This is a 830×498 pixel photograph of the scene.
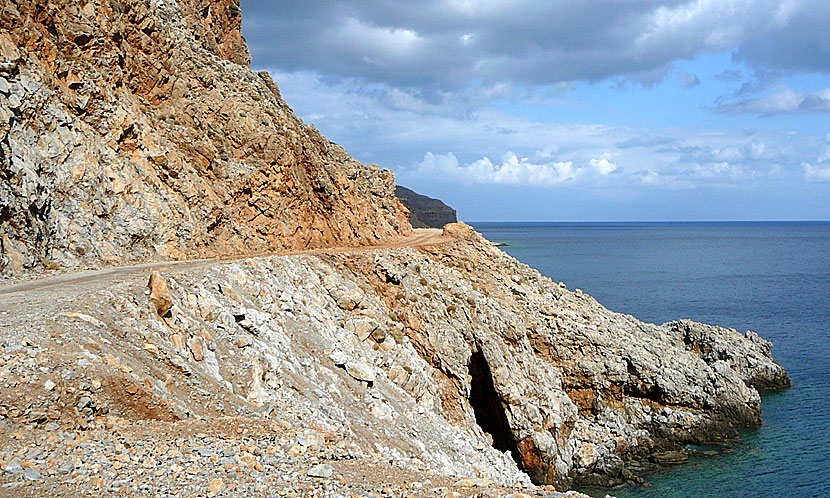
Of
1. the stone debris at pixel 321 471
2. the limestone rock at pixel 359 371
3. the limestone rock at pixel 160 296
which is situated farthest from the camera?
the limestone rock at pixel 359 371

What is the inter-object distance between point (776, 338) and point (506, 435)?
128 feet

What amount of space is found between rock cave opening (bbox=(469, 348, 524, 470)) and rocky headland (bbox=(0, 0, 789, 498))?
109 millimetres

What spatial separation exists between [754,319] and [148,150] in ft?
196

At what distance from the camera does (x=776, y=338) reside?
186 ft

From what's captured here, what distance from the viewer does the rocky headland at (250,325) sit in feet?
37.9

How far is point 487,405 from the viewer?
31.1 metres

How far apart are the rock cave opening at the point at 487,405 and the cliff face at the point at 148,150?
13.1 m

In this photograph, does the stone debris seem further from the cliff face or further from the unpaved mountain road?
the cliff face

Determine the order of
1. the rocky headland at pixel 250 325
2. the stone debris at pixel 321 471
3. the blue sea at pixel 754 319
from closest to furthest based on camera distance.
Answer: the stone debris at pixel 321 471
the rocky headland at pixel 250 325
the blue sea at pixel 754 319

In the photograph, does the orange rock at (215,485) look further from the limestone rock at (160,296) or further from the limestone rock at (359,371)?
the limestone rock at (359,371)

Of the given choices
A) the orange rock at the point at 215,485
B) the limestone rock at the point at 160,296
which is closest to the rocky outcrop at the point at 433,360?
the limestone rock at the point at 160,296

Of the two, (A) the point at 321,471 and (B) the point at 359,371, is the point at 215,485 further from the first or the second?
(B) the point at 359,371

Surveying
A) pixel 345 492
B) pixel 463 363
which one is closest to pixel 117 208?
pixel 463 363

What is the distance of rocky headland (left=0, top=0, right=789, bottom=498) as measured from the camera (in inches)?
455
